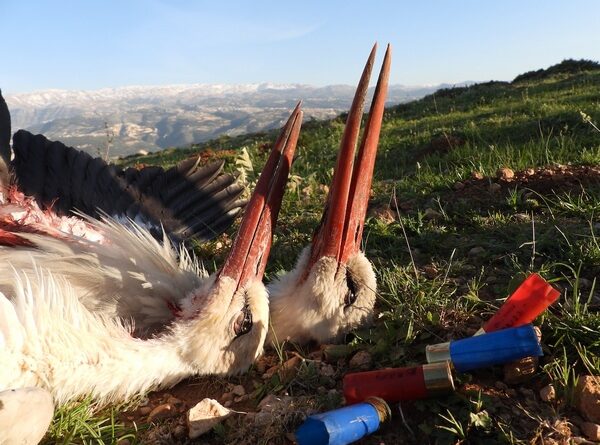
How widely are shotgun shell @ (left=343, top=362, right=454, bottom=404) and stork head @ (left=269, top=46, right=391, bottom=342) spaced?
0.50 meters

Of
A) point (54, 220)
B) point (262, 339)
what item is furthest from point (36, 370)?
point (54, 220)

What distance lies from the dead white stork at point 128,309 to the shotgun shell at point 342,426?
737mm

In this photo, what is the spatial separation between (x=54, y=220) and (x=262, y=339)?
66.8 inches

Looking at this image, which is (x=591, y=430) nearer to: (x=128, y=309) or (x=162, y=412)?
(x=162, y=412)

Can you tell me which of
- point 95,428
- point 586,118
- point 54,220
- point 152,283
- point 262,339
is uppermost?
point 586,118

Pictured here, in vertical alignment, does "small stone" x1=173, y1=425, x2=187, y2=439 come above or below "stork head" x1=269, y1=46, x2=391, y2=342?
below

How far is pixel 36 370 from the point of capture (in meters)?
2.16

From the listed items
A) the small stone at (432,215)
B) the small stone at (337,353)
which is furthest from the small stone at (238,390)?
the small stone at (432,215)

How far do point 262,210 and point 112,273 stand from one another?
2.72 ft

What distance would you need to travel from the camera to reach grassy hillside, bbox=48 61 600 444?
75.4 inches

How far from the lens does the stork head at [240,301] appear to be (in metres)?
2.43

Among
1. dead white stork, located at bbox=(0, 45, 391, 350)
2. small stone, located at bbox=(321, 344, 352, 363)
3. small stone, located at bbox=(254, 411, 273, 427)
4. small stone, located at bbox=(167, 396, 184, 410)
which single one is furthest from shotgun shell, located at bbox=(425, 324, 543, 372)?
small stone, located at bbox=(167, 396, 184, 410)

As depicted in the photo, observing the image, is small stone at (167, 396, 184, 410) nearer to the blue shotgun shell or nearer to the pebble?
the pebble

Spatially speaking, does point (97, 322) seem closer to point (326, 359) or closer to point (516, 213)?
point (326, 359)
